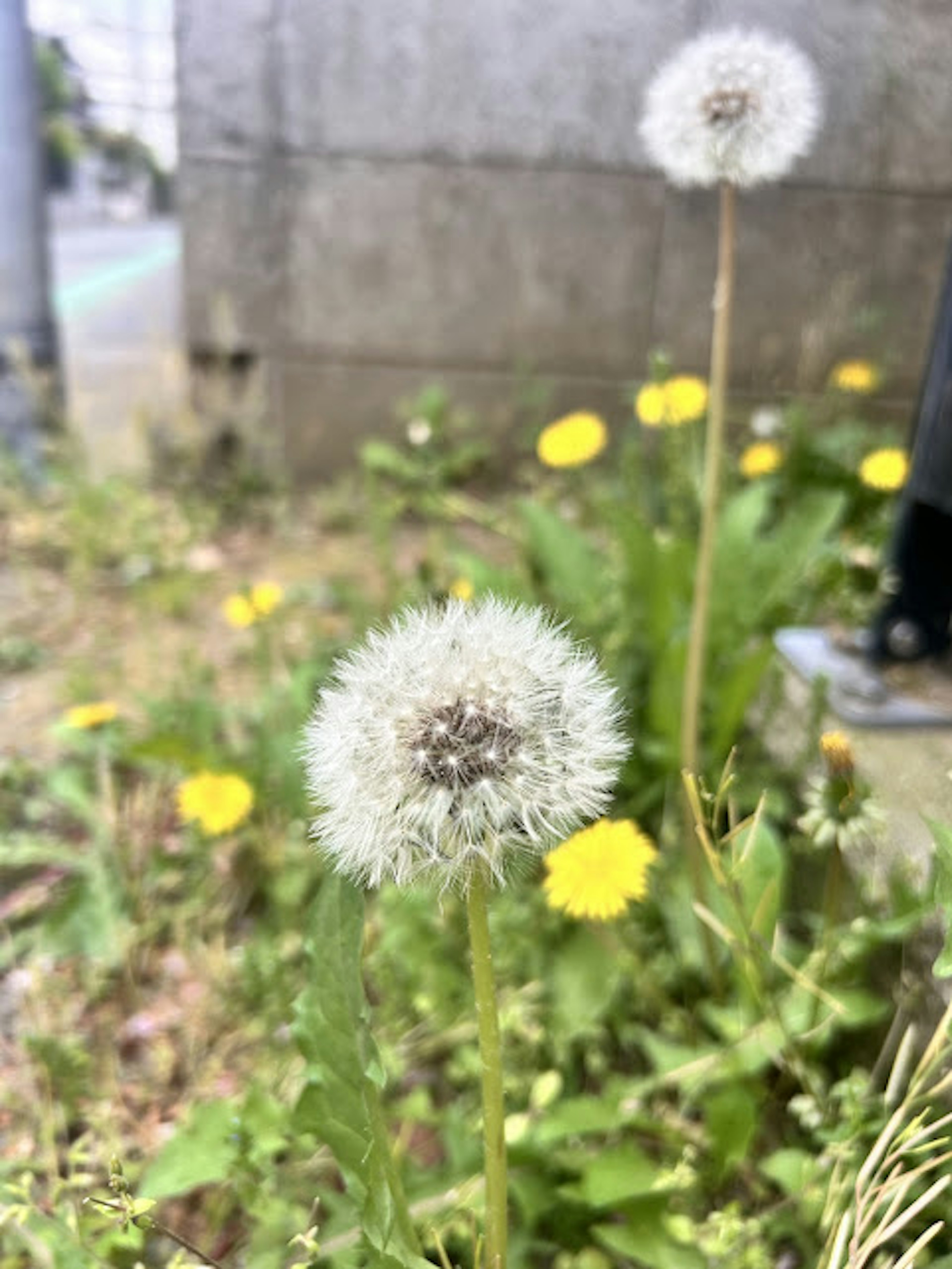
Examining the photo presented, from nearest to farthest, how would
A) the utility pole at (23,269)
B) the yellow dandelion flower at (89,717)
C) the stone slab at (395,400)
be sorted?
1. the yellow dandelion flower at (89,717)
2. the utility pole at (23,269)
3. the stone slab at (395,400)

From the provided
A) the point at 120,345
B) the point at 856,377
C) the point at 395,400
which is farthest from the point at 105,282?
the point at 856,377

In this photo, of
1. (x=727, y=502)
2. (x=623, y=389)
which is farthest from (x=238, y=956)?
(x=623, y=389)

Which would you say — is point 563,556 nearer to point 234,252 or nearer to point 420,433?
point 420,433

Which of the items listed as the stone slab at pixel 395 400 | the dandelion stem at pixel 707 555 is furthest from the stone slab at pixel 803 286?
the dandelion stem at pixel 707 555

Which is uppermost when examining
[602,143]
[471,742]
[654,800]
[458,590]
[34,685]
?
[602,143]

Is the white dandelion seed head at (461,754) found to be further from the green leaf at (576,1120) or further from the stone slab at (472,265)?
the stone slab at (472,265)

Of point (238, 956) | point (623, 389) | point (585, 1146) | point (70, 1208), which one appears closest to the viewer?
point (70, 1208)

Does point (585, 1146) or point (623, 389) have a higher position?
point (623, 389)

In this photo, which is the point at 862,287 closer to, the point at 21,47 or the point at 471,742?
the point at 21,47
